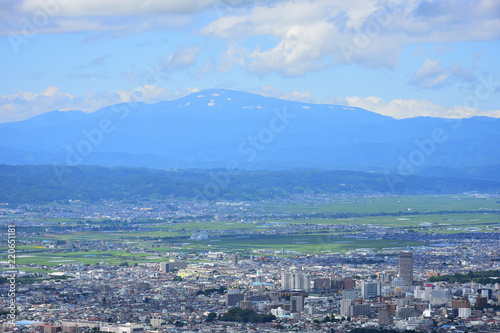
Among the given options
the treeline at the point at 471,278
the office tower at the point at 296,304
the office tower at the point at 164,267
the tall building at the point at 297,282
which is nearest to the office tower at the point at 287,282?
the tall building at the point at 297,282

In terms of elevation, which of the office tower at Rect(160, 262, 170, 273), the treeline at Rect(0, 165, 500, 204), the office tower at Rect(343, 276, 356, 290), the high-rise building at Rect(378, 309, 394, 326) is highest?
the treeline at Rect(0, 165, 500, 204)

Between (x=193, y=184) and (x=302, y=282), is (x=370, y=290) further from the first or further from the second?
(x=193, y=184)

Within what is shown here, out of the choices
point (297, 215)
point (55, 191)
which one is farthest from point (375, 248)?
point (55, 191)

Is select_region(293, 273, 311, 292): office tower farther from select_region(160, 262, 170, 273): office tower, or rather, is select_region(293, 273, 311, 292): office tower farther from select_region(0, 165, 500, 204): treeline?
select_region(0, 165, 500, 204): treeline

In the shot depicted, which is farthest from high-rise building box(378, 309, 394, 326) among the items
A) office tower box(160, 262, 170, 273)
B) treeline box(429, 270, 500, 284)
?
office tower box(160, 262, 170, 273)

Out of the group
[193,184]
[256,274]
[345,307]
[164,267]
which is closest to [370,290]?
[345,307]

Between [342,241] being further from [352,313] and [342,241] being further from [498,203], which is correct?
[498,203]

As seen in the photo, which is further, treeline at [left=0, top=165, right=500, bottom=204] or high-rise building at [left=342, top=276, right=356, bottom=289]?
treeline at [left=0, top=165, right=500, bottom=204]

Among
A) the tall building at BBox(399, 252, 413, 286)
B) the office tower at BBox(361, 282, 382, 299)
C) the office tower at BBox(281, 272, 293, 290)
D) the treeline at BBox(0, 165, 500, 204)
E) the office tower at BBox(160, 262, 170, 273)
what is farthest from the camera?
the treeline at BBox(0, 165, 500, 204)
